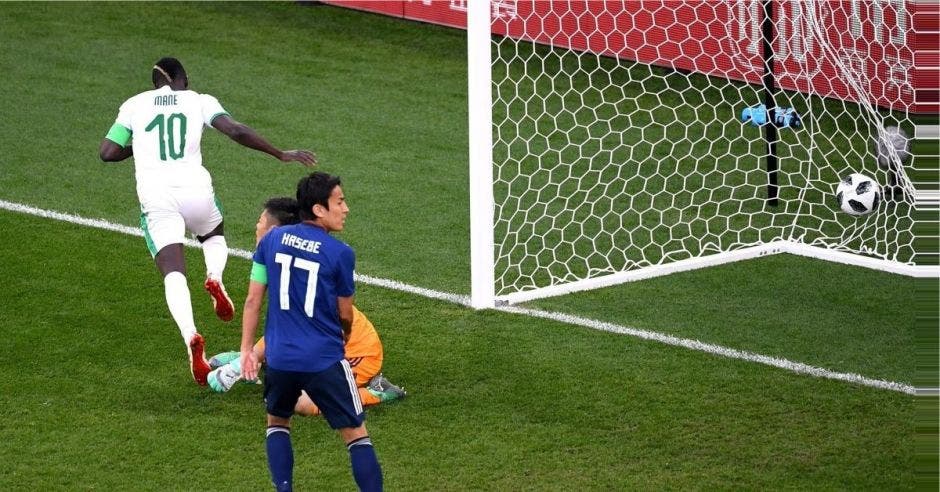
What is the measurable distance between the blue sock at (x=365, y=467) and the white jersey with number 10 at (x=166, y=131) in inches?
97.4

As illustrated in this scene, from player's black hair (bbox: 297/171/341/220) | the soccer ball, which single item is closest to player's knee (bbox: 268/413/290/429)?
player's black hair (bbox: 297/171/341/220)

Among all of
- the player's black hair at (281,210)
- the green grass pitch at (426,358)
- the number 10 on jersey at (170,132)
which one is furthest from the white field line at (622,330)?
the player's black hair at (281,210)

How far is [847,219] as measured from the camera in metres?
10.2

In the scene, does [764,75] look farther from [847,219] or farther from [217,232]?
[217,232]

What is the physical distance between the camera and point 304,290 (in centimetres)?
550

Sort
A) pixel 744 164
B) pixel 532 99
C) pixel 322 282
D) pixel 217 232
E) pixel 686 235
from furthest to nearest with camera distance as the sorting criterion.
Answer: pixel 532 99, pixel 744 164, pixel 686 235, pixel 217 232, pixel 322 282

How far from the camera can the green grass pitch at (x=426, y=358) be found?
6.42 metres

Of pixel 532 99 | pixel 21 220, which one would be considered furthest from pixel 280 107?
pixel 21 220

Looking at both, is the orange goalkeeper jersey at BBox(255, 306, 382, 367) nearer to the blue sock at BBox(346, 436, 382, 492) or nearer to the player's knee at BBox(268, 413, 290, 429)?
the player's knee at BBox(268, 413, 290, 429)

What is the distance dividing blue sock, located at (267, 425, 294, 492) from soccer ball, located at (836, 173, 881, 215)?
518 cm

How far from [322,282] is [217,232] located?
2.53 meters

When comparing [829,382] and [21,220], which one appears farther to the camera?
[21,220]

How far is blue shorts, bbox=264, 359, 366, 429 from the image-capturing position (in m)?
5.56

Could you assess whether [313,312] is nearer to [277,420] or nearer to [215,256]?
[277,420]
